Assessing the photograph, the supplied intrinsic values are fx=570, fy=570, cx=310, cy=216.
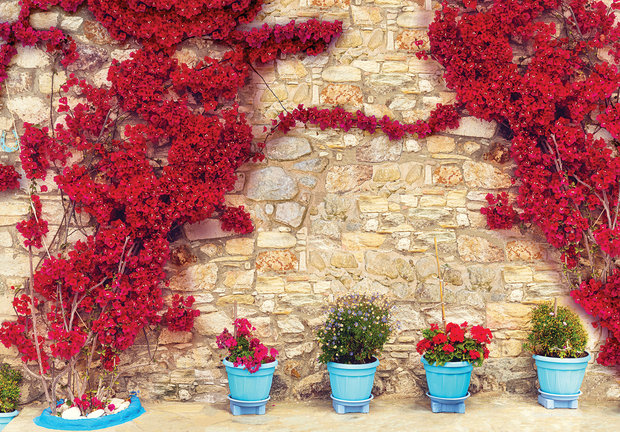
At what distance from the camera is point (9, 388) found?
3.92 m

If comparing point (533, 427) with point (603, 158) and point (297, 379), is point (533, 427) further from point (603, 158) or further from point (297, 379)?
point (603, 158)

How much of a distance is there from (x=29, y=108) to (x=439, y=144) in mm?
2975

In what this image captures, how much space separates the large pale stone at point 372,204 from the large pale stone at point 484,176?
0.65 meters

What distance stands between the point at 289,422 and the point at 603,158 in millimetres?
2852

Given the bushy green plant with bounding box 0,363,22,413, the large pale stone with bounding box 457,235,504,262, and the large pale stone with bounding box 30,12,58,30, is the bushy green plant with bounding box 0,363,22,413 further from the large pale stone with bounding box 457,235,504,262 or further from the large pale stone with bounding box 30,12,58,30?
the large pale stone with bounding box 457,235,504,262

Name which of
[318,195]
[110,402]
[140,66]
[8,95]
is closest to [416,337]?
[318,195]

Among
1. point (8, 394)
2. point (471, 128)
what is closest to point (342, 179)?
point (471, 128)

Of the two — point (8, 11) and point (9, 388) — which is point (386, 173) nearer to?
point (8, 11)

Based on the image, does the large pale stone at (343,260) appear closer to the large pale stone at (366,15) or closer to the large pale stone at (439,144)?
the large pale stone at (439,144)

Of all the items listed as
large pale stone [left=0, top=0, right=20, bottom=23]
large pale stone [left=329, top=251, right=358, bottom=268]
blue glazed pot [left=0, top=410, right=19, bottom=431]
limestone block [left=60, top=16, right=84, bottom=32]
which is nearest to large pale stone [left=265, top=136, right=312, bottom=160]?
large pale stone [left=329, top=251, right=358, bottom=268]

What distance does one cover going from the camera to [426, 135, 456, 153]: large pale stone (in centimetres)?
425

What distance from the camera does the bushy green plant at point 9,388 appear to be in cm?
391

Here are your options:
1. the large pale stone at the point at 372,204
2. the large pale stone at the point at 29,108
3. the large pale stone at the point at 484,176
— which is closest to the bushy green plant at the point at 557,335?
the large pale stone at the point at 484,176

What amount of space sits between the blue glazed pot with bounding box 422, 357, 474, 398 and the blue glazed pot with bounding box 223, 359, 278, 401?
1077 millimetres
